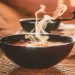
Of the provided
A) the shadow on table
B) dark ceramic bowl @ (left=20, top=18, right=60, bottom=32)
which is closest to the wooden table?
the shadow on table

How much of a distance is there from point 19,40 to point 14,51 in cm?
26

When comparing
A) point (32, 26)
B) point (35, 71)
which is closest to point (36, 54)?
point (35, 71)

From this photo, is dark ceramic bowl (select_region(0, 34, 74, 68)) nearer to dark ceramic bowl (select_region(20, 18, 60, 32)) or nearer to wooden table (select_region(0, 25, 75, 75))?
wooden table (select_region(0, 25, 75, 75))

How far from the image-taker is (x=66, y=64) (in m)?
1.22

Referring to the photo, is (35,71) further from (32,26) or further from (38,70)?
(32,26)

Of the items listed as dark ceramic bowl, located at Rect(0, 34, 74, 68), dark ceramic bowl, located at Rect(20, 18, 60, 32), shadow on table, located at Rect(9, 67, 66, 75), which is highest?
dark ceramic bowl, located at Rect(20, 18, 60, 32)

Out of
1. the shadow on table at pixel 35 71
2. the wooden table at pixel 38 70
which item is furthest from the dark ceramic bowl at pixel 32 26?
the shadow on table at pixel 35 71

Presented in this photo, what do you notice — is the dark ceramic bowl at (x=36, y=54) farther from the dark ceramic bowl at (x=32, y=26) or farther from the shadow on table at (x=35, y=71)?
the dark ceramic bowl at (x=32, y=26)

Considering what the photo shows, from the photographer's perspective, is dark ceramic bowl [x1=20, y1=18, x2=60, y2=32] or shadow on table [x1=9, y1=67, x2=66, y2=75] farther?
dark ceramic bowl [x1=20, y1=18, x2=60, y2=32]

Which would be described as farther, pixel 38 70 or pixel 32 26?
pixel 32 26

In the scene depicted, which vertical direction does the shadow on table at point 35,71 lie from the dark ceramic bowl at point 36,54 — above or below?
below

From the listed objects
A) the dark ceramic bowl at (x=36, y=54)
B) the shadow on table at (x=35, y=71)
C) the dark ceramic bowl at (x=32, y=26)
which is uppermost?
the dark ceramic bowl at (x=32, y=26)

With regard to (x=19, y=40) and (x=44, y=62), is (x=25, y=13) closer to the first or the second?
(x=19, y=40)

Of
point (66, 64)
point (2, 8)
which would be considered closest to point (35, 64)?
point (66, 64)
